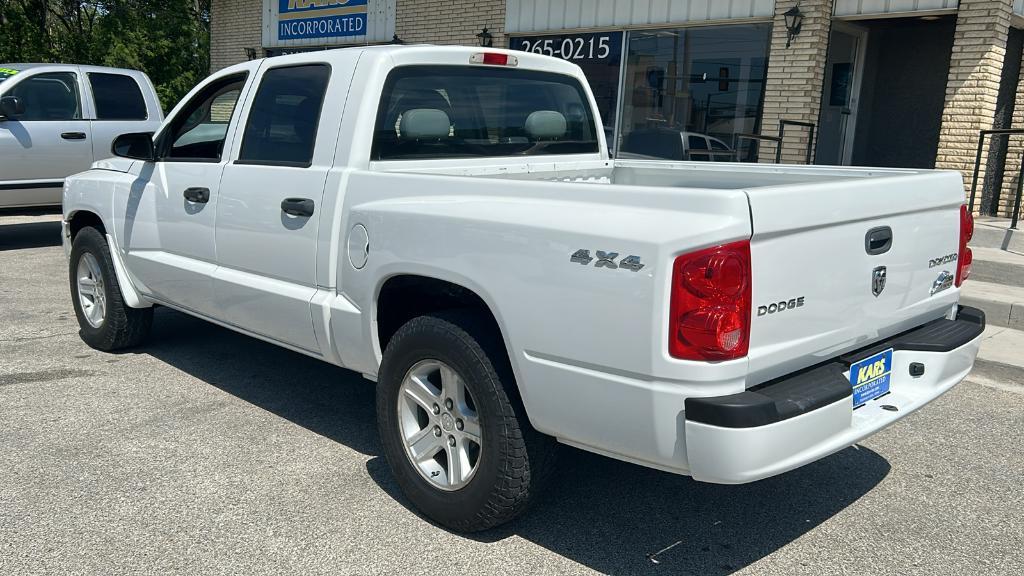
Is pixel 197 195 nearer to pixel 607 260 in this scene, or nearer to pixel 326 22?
pixel 607 260

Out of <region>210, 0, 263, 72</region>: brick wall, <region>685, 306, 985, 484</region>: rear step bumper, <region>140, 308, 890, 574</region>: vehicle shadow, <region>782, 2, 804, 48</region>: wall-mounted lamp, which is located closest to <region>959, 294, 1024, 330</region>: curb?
<region>140, 308, 890, 574</region>: vehicle shadow

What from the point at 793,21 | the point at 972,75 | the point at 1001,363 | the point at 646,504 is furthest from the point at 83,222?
the point at 972,75

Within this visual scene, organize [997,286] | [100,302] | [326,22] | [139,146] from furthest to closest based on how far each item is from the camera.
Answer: [326,22] → [997,286] → [100,302] → [139,146]

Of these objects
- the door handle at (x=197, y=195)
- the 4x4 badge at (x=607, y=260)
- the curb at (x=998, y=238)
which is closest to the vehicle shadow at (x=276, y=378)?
the door handle at (x=197, y=195)

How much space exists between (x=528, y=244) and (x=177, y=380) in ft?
10.2

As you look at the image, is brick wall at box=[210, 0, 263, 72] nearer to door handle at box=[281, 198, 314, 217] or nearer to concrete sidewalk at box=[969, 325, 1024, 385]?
door handle at box=[281, 198, 314, 217]

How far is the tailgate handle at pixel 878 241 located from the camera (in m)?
3.07

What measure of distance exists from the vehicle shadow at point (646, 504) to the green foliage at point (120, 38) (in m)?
19.0

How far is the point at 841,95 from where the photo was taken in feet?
38.3

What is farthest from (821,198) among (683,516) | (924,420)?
(924,420)

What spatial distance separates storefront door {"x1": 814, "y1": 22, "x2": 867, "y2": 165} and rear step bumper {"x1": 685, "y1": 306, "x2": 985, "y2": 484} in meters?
8.88

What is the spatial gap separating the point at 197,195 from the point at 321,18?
1337cm

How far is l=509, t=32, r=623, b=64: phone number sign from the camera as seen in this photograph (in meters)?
12.6

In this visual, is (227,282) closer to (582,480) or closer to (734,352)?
(582,480)
